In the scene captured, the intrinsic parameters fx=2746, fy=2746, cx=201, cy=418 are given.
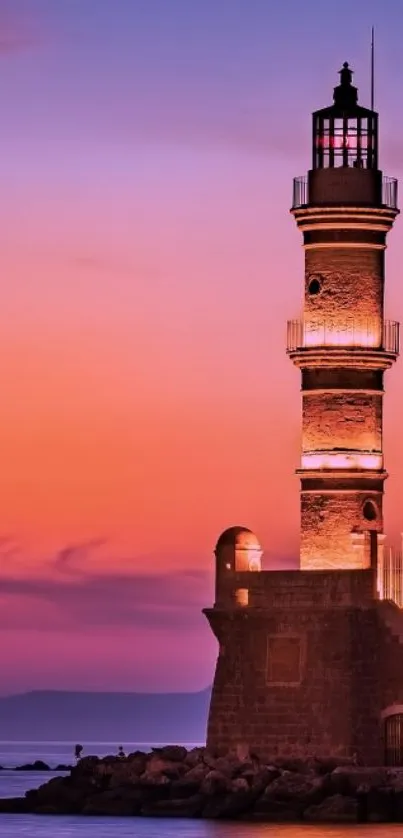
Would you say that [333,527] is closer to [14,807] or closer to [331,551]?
[331,551]

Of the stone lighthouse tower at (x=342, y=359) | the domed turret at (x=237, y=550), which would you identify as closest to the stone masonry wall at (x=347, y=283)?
the stone lighthouse tower at (x=342, y=359)

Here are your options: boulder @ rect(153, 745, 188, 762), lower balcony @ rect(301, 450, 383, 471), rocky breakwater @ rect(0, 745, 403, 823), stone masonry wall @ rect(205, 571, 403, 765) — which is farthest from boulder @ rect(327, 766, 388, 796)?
lower balcony @ rect(301, 450, 383, 471)

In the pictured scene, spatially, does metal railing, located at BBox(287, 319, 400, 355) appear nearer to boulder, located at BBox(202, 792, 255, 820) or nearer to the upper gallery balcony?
the upper gallery balcony

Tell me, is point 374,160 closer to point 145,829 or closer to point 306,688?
point 306,688

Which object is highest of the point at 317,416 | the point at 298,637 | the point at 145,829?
the point at 317,416

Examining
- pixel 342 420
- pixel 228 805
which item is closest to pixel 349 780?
pixel 228 805

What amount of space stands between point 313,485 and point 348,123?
24.9ft

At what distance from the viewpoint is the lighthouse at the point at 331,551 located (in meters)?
53.7

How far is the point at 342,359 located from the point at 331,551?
3858 mm

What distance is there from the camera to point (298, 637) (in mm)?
54312

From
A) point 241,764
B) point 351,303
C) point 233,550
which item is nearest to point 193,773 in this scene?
point 241,764

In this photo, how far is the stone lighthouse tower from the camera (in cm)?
5500

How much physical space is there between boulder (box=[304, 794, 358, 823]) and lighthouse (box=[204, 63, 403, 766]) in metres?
1.66

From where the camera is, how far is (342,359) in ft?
Answer: 181
